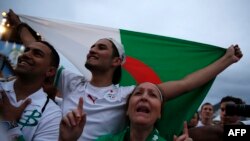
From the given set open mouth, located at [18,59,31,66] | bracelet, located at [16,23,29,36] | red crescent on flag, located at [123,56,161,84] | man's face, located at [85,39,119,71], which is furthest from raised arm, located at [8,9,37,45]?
red crescent on flag, located at [123,56,161,84]

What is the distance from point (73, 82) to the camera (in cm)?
258

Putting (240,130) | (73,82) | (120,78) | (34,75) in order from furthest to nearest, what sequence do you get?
(120,78) < (73,82) < (34,75) < (240,130)

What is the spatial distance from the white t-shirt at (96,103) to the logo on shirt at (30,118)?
0.28m

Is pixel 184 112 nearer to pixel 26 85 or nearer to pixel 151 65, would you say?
pixel 151 65

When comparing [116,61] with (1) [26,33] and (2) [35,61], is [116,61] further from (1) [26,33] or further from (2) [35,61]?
(1) [26,33]

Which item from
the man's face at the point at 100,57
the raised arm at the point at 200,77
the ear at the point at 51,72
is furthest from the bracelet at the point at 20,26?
the raised arm at the point at 200,77

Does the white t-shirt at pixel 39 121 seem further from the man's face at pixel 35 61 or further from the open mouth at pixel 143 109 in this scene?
the open mouth at pixel 143 109

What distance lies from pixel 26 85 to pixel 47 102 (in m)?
0.29

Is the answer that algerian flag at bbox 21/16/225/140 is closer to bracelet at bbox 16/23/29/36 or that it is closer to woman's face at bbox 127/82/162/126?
bracelet at bbox 16/23/29/36

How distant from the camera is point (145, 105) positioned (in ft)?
7.34

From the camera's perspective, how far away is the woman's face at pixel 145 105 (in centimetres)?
218

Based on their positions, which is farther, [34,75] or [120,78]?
[120,78]

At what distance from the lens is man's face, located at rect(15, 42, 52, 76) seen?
2350mm

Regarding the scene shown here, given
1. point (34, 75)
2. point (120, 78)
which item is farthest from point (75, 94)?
point (120, 78)
